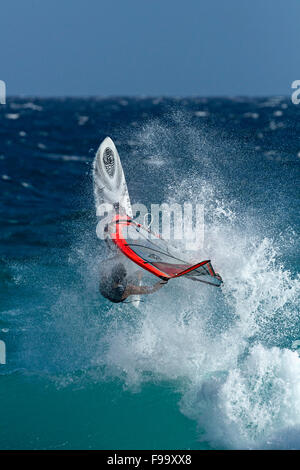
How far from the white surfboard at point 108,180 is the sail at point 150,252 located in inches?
42.6

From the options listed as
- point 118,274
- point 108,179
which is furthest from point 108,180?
point 118,274

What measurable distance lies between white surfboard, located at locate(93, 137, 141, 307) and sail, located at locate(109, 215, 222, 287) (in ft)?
3.55

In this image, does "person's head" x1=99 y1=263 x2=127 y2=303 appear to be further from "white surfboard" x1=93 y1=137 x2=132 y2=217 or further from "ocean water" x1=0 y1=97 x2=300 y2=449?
"white surfboard" x1=93 y1=137 x2=132 y2=217

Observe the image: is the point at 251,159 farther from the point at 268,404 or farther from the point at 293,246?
the point at 268,404

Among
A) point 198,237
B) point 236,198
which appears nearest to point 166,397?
point 198,237

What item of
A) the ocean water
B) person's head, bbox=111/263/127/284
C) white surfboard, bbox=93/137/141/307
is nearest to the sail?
person's head, bbox=111/263/127/284

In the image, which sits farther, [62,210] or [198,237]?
[62,210]

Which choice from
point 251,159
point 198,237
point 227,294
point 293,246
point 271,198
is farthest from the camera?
point 251,159

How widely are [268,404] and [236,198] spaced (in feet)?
37.9

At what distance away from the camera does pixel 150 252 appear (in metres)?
11.1

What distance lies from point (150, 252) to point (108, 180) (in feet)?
9.17

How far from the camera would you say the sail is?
403 inches

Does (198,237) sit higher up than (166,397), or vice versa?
(198,237)

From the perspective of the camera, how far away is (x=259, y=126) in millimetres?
49188
